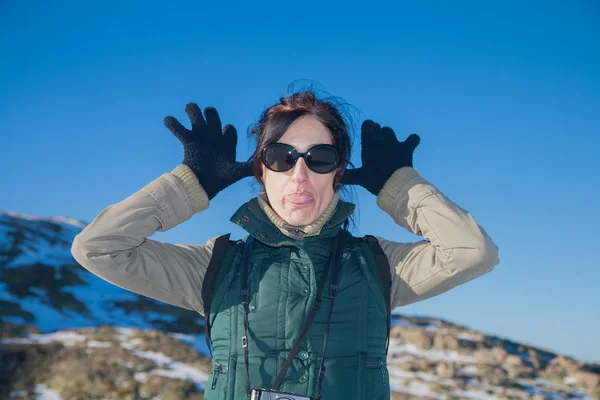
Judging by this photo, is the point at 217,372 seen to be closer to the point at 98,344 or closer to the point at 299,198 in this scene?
the point at 299,198

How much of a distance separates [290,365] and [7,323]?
1110 cm

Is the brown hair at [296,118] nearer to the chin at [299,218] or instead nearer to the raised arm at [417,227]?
the raised arm at [417,227]

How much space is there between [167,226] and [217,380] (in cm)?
80

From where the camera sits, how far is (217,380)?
2.40 metres

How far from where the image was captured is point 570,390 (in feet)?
40.5

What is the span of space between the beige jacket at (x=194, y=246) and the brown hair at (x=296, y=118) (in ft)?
0.96

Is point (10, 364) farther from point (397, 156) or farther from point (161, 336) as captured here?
point (397, 156)

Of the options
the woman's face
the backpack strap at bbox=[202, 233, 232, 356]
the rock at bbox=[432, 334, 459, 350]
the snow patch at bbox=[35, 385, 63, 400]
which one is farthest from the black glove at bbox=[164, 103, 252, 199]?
the rock at bbox=[432, 334, 459, 350]

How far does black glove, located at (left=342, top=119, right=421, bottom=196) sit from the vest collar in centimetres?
25

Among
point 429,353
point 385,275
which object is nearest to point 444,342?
point 429,353

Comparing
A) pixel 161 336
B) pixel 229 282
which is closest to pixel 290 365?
pixel 229 282

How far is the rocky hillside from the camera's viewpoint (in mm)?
9812

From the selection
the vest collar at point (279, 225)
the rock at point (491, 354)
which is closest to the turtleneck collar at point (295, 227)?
the vest collar at point (279, 225)

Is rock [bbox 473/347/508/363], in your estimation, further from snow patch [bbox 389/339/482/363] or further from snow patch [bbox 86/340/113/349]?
snow patch [bbox 86/340/113/349]
